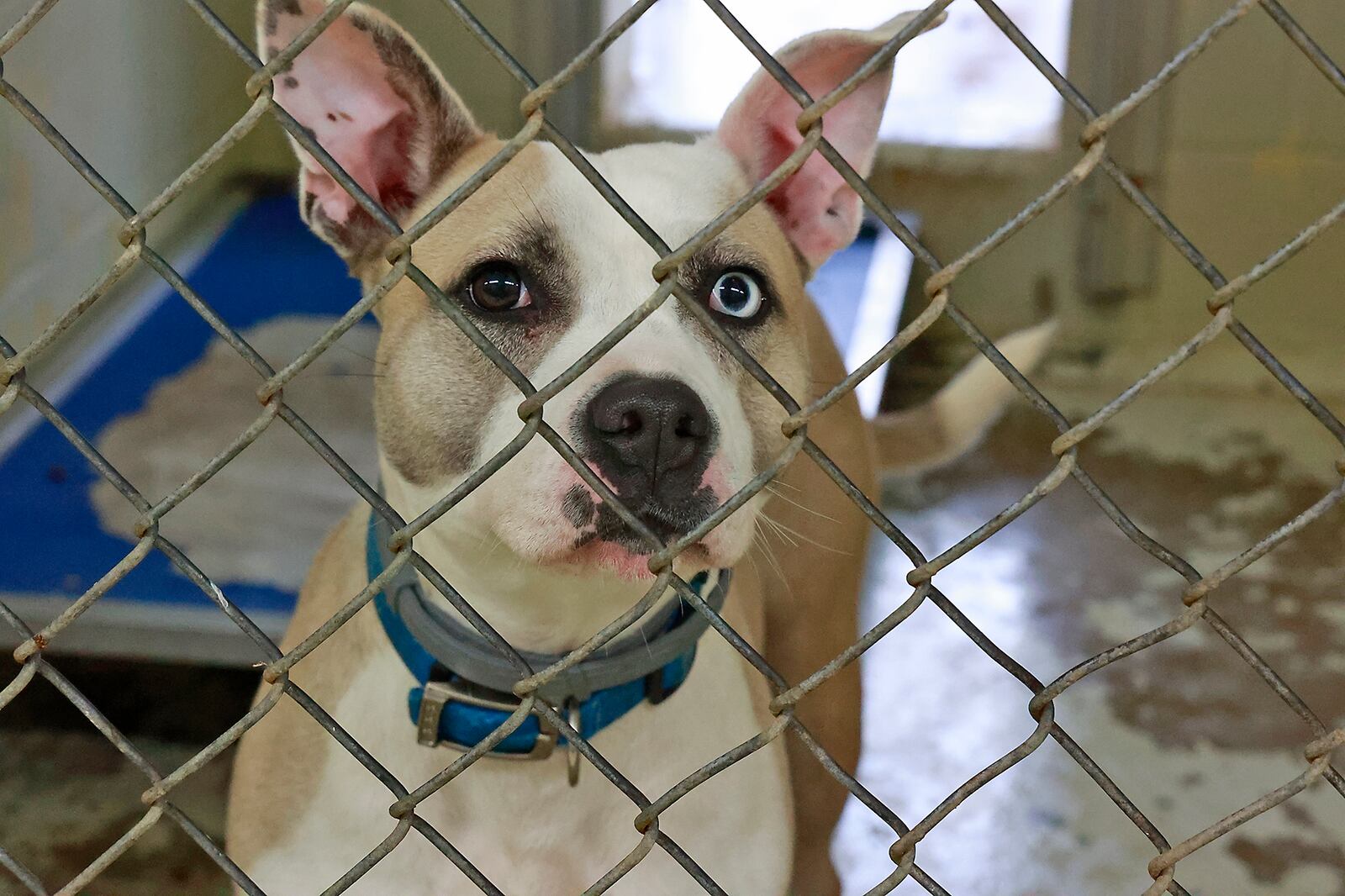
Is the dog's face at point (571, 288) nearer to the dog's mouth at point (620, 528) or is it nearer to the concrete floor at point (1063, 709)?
the dog's mouth at point (620, 528)

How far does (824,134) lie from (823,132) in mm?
78

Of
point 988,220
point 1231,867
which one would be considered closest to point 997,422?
point 988,220

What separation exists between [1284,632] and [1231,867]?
3.21 feet

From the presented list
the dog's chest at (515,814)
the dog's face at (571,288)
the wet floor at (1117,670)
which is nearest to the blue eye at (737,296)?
the dog's face at (571,288)

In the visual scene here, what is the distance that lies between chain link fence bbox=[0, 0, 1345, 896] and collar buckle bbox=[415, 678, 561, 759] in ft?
0.82

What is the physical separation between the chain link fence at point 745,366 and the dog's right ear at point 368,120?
16.2 inches

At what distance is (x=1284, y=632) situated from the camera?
12.1 feet

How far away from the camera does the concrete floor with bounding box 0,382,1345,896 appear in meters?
2.90

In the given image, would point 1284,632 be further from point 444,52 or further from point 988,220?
point 444,52

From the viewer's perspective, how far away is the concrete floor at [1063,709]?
290 cm

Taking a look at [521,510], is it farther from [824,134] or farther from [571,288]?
[824,134]

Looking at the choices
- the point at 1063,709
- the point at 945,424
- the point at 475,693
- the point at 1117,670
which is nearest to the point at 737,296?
the point at 475,693

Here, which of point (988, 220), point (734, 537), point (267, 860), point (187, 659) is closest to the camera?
point (734, 537)

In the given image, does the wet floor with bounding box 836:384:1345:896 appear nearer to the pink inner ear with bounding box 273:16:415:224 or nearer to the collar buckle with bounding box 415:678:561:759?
the collar buckle with bounding box 415:678:561:759
